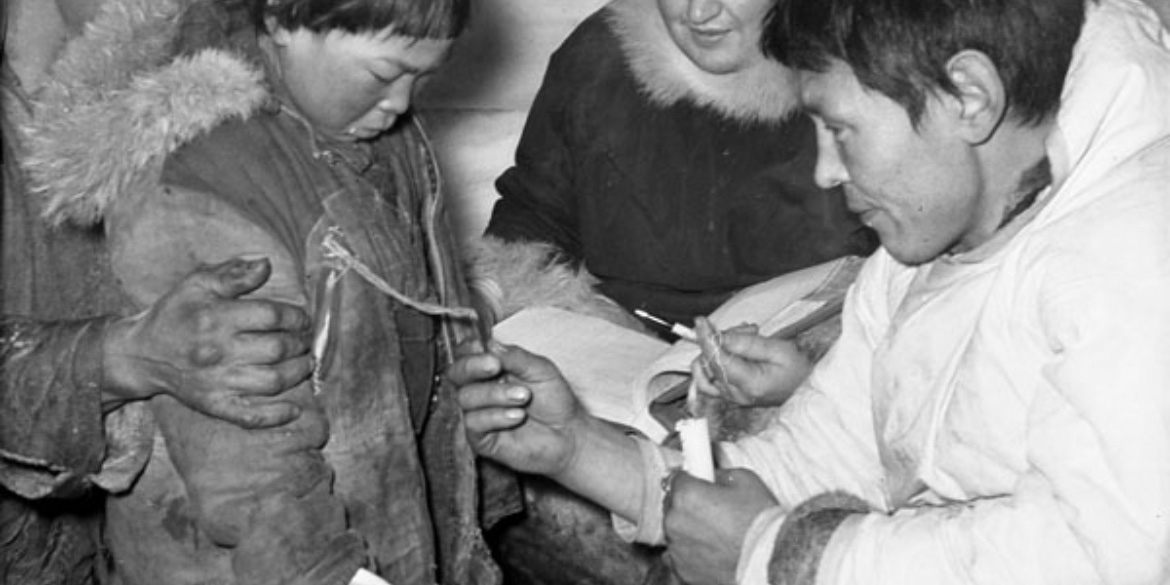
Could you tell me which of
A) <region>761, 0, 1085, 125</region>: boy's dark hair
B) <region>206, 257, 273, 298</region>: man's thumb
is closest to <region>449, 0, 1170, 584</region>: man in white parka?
<region>761, 0, 1085, 125</region>: boy's dark hair

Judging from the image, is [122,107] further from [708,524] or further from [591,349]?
[591,349]

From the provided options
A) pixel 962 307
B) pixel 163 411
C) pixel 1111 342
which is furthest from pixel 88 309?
pixel 1111 342

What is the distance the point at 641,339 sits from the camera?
2.58 m

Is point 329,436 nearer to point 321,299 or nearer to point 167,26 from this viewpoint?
point 321,299

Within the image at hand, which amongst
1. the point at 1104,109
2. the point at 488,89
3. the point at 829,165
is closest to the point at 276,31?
the point at 829,165

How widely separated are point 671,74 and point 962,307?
1.03 meters

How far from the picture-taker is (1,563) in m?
2.08

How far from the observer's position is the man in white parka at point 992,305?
1501 millimetres

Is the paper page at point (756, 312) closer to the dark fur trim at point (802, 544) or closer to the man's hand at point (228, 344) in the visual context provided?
the dark fur trim at point (802, 544)

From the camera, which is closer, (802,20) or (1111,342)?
(1111,342)

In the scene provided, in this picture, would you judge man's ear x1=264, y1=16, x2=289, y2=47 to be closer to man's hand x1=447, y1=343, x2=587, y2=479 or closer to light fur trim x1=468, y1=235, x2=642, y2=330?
man's hand x1=447, y1=343, x2=587, y2=479

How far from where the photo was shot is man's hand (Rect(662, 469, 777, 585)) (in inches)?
69.7

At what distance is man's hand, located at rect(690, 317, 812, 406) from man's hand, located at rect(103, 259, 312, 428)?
0.54 m

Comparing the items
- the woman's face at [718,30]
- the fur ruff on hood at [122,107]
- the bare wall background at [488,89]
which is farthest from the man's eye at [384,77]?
the bare wall background at [488,89]
